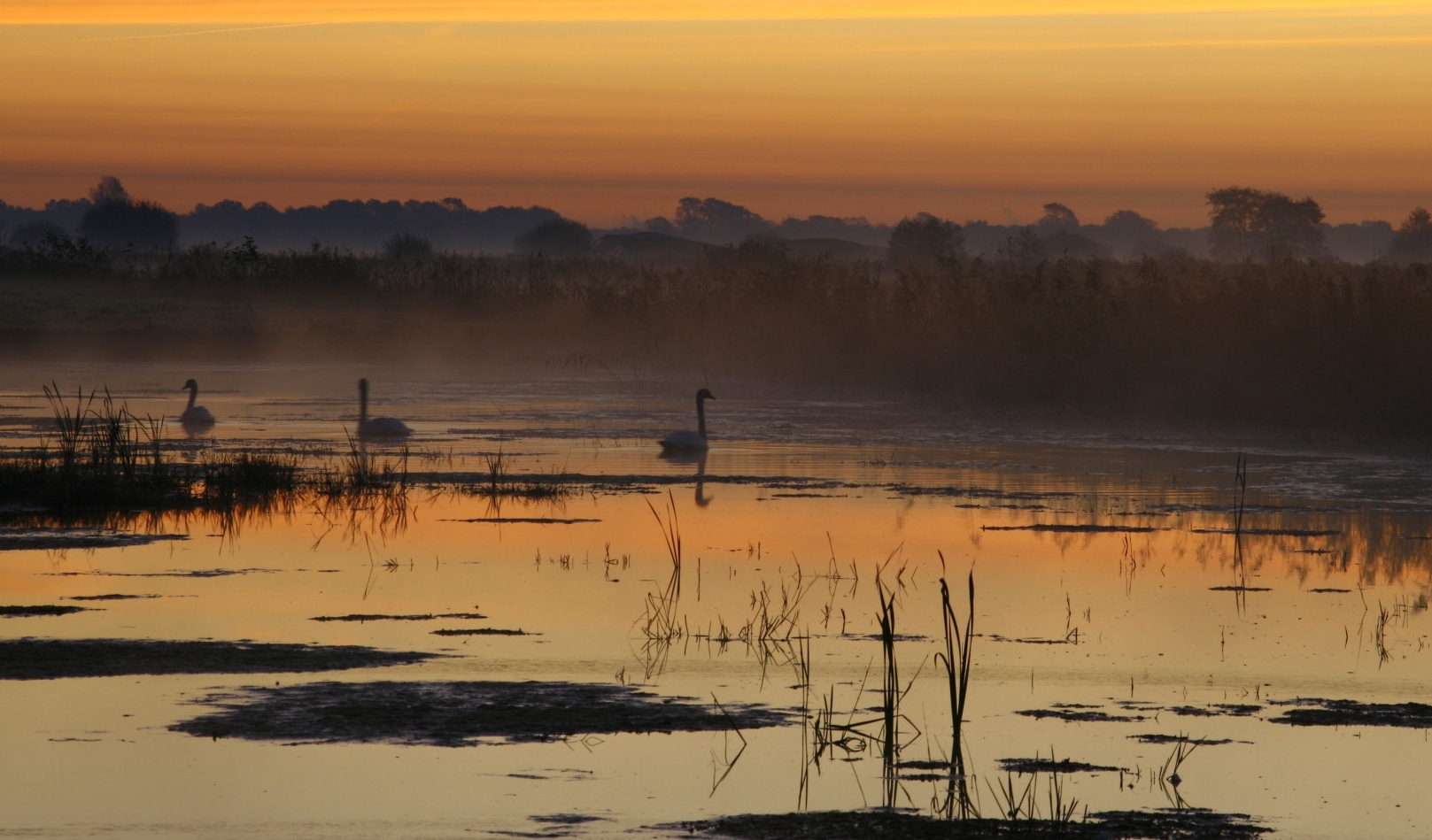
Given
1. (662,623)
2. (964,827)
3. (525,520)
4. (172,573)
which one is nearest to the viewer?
(964,827)

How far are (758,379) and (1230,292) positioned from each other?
9289 mm

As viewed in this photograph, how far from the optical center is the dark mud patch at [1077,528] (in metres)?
13.4

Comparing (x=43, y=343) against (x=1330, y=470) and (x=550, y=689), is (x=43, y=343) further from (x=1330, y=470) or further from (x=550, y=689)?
(x=550, y=689)

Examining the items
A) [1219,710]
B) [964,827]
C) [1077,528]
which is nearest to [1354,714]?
[1219,710]

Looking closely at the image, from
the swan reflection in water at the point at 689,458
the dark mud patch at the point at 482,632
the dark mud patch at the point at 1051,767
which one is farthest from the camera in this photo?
the swan reflection in water at the point at 689,458

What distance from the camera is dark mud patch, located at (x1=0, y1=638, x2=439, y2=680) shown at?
8.19m

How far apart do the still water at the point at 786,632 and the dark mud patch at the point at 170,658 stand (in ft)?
0.52

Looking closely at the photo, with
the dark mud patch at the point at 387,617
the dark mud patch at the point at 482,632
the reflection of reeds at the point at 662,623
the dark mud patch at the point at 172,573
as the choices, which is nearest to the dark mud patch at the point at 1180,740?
the reflection of reeds at the point at 662,623

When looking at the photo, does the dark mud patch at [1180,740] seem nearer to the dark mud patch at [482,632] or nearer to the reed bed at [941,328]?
the dark mud patch at [482,632]

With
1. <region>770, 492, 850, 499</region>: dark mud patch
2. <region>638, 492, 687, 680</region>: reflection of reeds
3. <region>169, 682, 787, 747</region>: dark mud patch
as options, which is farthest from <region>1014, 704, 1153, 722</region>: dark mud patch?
<region>770, 492, 850, 499</region>: dark mud patch

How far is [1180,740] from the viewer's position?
7.23m

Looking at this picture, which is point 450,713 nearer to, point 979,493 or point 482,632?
point 482,632

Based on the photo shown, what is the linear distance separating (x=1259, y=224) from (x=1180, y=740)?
92.1 metres

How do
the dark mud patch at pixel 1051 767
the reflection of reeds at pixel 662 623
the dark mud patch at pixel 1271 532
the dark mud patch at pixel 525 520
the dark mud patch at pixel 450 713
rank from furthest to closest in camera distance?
the dark mud patch at pixel 525 520 → the dark mud patch at pixel 1271 532 → the reflection of reeds at pixel 662 623 → the dark mud patch at pixel 450 713 → the dark mud patch at pixel 1051 767
